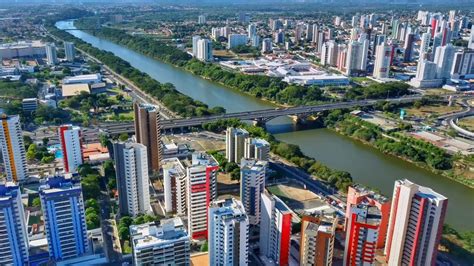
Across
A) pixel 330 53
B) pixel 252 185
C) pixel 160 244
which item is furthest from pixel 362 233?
pixel 330 53

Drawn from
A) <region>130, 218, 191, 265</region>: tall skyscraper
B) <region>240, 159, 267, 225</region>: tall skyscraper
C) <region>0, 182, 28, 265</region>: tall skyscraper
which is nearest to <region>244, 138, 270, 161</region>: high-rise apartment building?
<region>240, 159, 267, 225</region>: tall skyscraper

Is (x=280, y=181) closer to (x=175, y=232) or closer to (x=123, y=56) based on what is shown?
(x=175, y=232)

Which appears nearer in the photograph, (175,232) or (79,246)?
(175,232)

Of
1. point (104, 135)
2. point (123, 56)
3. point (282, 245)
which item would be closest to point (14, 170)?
point (104, 135)

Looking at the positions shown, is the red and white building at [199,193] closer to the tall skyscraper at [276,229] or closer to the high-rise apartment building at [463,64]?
the tall skyscraper at [276,229]

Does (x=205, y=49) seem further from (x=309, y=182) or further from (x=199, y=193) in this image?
(x=199, y=193)

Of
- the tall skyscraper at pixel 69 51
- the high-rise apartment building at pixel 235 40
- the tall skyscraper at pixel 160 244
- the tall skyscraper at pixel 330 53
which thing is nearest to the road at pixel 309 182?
the tall skyscraper at pixel 160 244
